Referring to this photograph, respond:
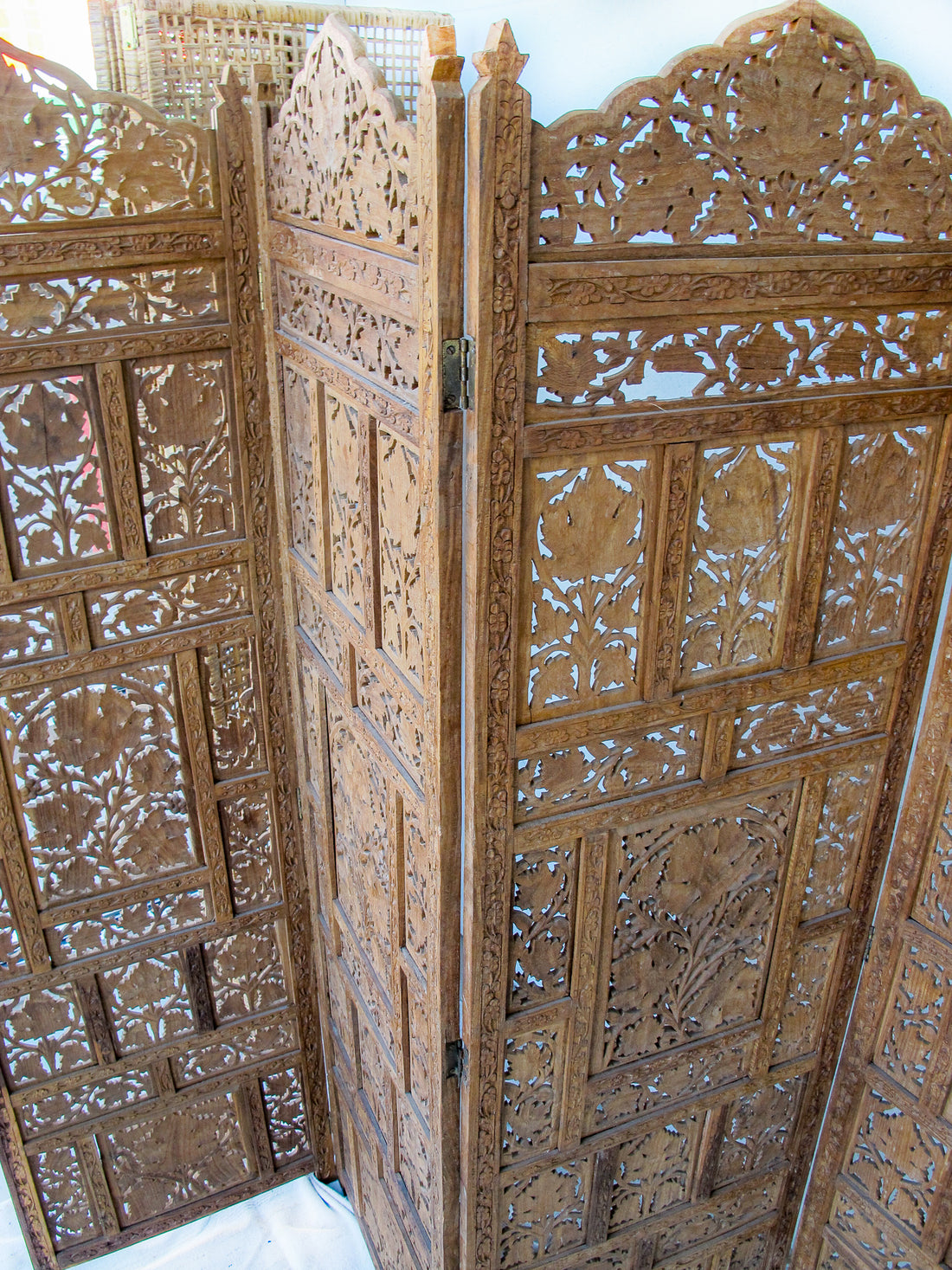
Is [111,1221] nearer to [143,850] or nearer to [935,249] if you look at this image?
[143,850]

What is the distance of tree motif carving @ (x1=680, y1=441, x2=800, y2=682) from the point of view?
1281 millimetres

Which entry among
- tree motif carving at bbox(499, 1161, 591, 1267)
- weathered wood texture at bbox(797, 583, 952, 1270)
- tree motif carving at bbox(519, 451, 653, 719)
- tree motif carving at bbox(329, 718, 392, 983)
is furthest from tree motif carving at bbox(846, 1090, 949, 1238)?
tree motif carving at bbox(519, 451, 653, 719)

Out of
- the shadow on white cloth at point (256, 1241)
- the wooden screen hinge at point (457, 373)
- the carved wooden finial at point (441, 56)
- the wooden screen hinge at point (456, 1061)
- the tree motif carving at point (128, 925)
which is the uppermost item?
the carved wooden finial at point (441, 56)

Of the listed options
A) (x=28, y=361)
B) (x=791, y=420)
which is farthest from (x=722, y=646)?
(x=28, y=361)

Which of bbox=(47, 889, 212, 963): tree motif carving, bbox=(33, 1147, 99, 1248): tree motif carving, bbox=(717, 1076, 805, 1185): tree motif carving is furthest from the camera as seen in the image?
bbox=(33, 1147, 99, 1248): tree motif carving

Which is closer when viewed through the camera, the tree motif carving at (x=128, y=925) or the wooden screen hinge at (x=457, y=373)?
the wooden screen hinge at (x=457, y=373)

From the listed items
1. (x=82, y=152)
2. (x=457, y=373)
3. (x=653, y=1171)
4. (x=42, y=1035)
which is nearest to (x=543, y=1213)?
(x=653, y=1171)

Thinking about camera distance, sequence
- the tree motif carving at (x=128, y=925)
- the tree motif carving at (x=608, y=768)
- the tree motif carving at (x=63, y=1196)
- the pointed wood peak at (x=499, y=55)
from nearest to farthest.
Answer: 1. the pointed wood peak at (x=499, y=55)
2. the tree motif carving at (x=608, y=768)
3. the tree motif carving at (x=128, y=925)
4. the tree motif carving at (x=63, y=1196)

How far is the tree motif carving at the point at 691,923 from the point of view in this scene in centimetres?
150

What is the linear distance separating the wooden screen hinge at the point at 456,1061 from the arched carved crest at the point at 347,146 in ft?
3.68

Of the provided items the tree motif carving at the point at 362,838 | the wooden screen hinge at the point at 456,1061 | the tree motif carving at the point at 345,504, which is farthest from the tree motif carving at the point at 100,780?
the wooden screen hinge at the point at 456,1061

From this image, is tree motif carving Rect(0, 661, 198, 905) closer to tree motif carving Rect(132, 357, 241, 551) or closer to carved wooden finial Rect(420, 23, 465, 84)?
tree motif carving Rect(132, 357, 241, 551)

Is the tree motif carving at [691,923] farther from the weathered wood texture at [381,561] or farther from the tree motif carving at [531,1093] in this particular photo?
the weathered wood texture at [381,561]

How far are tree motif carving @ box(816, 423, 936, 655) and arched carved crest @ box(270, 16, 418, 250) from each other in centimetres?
69
